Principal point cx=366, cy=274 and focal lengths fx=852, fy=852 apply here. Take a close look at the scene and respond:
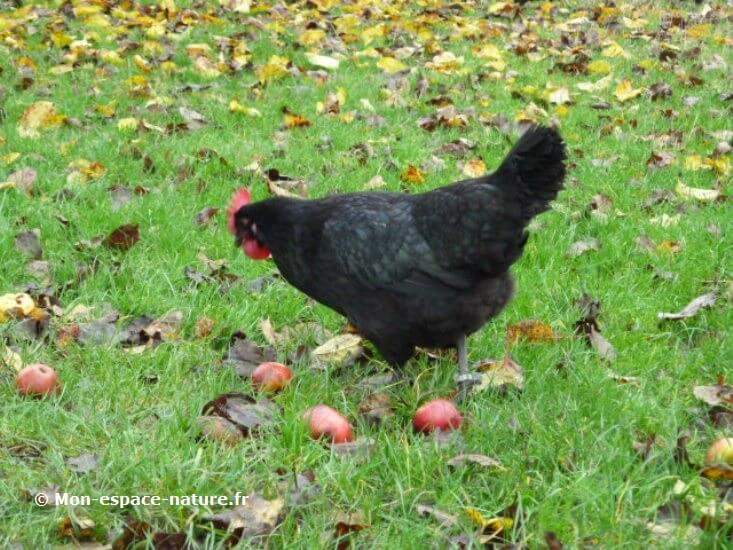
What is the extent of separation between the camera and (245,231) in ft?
12.8

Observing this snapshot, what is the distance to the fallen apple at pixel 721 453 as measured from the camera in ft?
8.68

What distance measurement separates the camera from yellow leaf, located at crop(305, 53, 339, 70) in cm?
776

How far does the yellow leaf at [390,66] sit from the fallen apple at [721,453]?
5687mm

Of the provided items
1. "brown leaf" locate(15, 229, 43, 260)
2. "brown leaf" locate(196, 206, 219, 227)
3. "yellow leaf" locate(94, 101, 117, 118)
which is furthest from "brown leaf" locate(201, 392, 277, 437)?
"yellow leaf" locate(94, 101, 117, 118)

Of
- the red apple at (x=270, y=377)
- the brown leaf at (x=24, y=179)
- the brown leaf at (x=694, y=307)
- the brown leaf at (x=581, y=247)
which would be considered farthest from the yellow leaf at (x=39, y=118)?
the brown leaf at (x=694, y=307)

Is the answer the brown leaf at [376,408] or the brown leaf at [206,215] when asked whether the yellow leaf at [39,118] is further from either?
the brown leaf at [376,408]

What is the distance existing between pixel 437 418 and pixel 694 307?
61.1 inches

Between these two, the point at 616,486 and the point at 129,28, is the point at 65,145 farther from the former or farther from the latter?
the point at 616,486

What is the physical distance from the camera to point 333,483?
8.70 feet

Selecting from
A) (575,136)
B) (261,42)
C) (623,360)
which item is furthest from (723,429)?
(261,42)

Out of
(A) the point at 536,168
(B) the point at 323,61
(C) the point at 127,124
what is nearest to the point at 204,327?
(A) the point at 536,168

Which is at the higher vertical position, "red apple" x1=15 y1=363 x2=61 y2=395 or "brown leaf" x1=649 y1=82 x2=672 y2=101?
"brown leaf" x1=649 y1=82 x2=672 y2=101

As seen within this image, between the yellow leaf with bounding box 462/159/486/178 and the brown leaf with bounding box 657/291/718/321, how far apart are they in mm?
1884

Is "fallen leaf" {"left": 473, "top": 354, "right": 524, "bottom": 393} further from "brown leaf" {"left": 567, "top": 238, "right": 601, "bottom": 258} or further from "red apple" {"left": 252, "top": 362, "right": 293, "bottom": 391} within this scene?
"brown leaf" {"left": 567, "top": 238, "right": 601, "bottom": 258}
